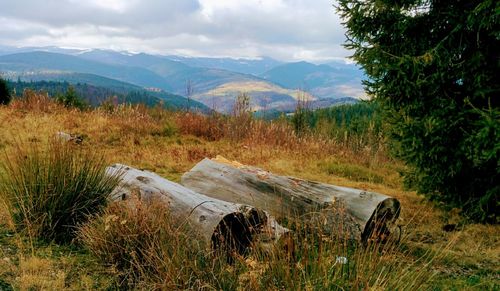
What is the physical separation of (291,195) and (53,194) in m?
3.01

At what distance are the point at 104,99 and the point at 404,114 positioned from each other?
46.9 ft

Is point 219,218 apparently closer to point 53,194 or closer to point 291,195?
point 53,194

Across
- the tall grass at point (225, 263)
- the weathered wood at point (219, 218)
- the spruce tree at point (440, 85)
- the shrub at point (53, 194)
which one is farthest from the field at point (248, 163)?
the spruce tree at point (440, 85)

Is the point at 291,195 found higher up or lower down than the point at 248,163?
higher up

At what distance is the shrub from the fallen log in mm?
1898

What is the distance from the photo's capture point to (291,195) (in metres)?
5.73

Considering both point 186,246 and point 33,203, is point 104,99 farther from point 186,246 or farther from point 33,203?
point 186,246

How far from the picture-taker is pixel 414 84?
632 cm

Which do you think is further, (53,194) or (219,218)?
(53,194)

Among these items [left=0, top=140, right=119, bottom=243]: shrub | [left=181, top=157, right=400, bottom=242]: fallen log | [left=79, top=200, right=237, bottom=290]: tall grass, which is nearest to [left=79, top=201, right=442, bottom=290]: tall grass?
[left=79, top=200, right=237, bottom=290]: tall grass

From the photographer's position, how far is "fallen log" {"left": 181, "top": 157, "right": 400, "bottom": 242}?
17.2ft

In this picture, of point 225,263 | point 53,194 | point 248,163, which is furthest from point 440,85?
point 53,194

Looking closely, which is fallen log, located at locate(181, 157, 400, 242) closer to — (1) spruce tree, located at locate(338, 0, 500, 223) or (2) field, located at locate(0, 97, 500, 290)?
(2) field, located at locate(0, 97, 500, 290)

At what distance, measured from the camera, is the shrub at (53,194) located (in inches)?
169
